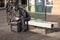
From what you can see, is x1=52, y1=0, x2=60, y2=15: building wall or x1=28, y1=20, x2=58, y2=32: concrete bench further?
x1=52, y1=0, x2=60, y2=15: building wall

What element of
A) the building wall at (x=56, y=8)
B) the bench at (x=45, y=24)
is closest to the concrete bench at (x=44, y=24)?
the bench at (x=45, y=24)

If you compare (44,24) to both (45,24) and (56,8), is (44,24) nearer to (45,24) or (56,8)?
(45,24)

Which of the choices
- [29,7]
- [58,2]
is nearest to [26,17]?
[29,7]

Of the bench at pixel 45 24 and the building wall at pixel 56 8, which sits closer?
the bench at pixel 45 24

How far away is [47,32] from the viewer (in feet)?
38.7

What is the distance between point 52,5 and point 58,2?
0.81 meters

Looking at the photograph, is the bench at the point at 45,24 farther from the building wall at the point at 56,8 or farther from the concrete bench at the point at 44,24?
the building wall at the point at 56,8

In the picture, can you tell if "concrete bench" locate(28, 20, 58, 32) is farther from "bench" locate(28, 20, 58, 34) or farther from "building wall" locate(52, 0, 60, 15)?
"building wall" locate(52, 0, 60, 15)

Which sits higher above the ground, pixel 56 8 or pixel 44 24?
pixel 56 8

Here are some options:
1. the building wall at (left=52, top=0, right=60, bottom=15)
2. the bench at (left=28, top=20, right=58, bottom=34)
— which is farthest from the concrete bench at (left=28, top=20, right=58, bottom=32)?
the building wall at (left=52, top=0, right=60, bottom=15)

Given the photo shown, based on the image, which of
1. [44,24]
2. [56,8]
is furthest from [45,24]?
[56,8]

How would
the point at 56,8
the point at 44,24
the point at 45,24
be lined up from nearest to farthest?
the point at 45,24 < the point at 44,24 < the point at 56,8

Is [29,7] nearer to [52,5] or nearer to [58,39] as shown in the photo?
[58,39]

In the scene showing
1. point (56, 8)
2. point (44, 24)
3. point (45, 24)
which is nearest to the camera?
point (45, 24)
